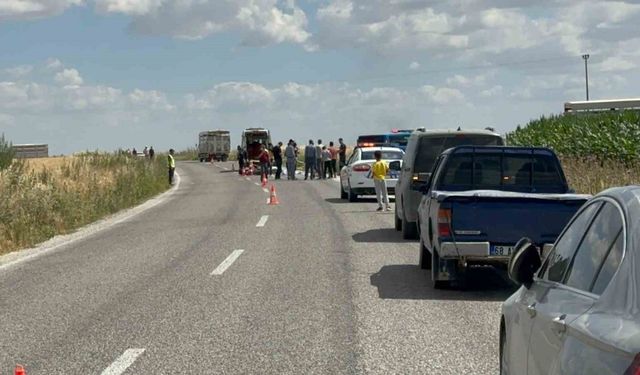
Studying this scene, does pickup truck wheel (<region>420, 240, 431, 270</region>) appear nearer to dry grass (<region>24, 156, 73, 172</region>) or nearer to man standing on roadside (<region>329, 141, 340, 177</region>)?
dry grass (<region>24, 156, 73, 172</region>)

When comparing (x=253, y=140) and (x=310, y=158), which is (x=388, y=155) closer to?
(x=310, y=158)

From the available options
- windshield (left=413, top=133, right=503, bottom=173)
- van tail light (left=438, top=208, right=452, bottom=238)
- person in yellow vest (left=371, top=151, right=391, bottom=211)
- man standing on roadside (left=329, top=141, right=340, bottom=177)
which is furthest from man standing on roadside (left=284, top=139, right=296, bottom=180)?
van tail light (left=438, top=208, right=452, bottom=238)

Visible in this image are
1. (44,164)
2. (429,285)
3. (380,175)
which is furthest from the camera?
(44,164)

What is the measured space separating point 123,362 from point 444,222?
459 centimetres

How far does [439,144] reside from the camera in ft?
61.3

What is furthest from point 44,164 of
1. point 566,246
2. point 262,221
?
point 566,246

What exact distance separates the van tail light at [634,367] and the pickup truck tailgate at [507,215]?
8.51 meters

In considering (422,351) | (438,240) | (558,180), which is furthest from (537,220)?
(422,351)

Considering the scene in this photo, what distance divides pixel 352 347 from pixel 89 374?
2203 millimetres

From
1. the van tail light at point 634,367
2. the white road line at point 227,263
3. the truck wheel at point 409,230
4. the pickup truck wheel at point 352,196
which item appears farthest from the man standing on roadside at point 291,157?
the van tail light at point 634,367

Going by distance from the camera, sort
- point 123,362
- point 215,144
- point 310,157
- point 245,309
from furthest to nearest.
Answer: point 215,144, point 310,157, point 245,309, point 123,362

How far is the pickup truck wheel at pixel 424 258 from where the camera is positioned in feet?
46.2

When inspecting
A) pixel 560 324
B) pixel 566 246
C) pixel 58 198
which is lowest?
pixel 58 198

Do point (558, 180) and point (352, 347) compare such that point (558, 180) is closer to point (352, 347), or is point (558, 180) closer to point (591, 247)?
point (352, 347)
